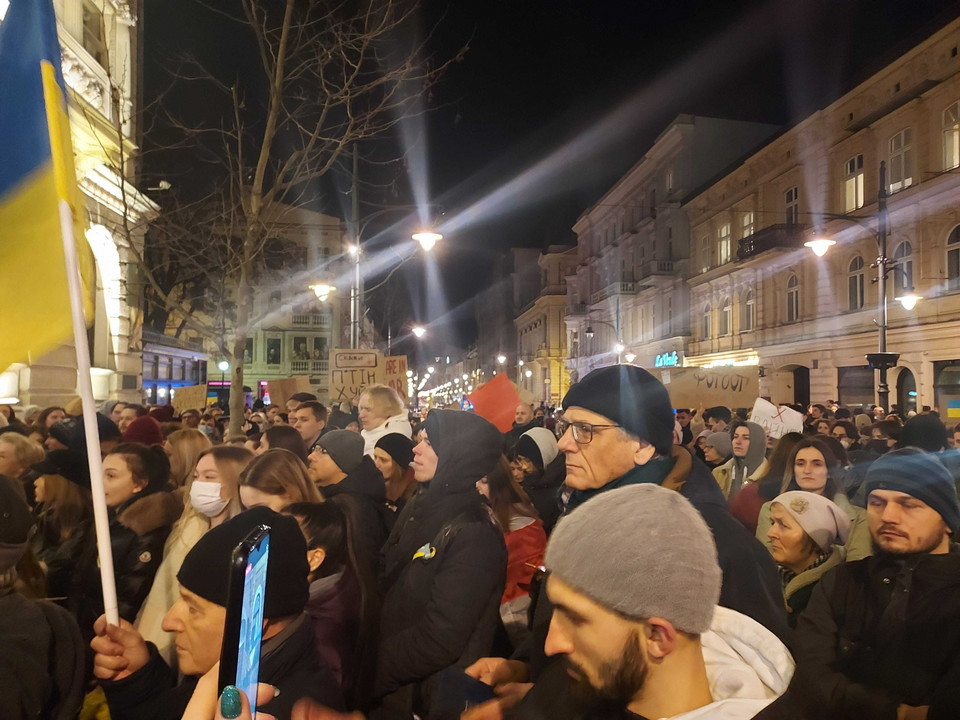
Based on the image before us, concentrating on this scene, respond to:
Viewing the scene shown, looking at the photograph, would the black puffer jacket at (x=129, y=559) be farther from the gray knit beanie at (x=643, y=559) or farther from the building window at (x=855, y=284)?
the building window at (x=855, y=284)

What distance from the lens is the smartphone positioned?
4.82 ft

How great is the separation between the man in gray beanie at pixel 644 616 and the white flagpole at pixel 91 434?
1.35 metres

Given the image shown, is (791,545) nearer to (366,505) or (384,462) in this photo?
(366,505)

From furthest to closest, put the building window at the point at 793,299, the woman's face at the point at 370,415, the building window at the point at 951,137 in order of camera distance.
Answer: the building window at the point at 793,299
the building window at the point at 951,137
the woman's face at the point at 370,415

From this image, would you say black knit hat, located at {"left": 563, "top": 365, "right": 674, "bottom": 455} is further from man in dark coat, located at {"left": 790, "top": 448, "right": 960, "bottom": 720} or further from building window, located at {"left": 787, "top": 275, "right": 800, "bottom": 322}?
building window, located at {"left": 787, "top": 275, "right": 800, "bottom": 322}

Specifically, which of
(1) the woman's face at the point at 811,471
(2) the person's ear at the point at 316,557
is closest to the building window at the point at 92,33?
(2) the person's ear at the point at 316,557

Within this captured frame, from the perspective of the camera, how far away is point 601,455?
290cm

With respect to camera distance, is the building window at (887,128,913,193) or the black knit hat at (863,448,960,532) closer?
the black knit hat at (863,448,960,532)

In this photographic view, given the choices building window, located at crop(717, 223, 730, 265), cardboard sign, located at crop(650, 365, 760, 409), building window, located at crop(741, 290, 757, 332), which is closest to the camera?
cardboard sign, located at crop(650, 365, 760, 409)

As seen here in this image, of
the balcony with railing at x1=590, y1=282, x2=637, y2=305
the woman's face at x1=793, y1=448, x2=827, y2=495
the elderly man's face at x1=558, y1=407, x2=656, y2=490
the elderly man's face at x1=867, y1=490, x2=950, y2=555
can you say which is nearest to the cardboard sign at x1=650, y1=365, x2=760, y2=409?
the woman's face at x1=793, y1=448, x2=827, y2=495

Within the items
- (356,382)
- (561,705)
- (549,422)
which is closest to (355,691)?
A: (561,705)

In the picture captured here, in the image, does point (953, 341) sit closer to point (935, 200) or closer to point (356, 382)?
point (935, 200)

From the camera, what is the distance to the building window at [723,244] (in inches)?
1471

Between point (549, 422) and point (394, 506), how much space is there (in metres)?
9.03
